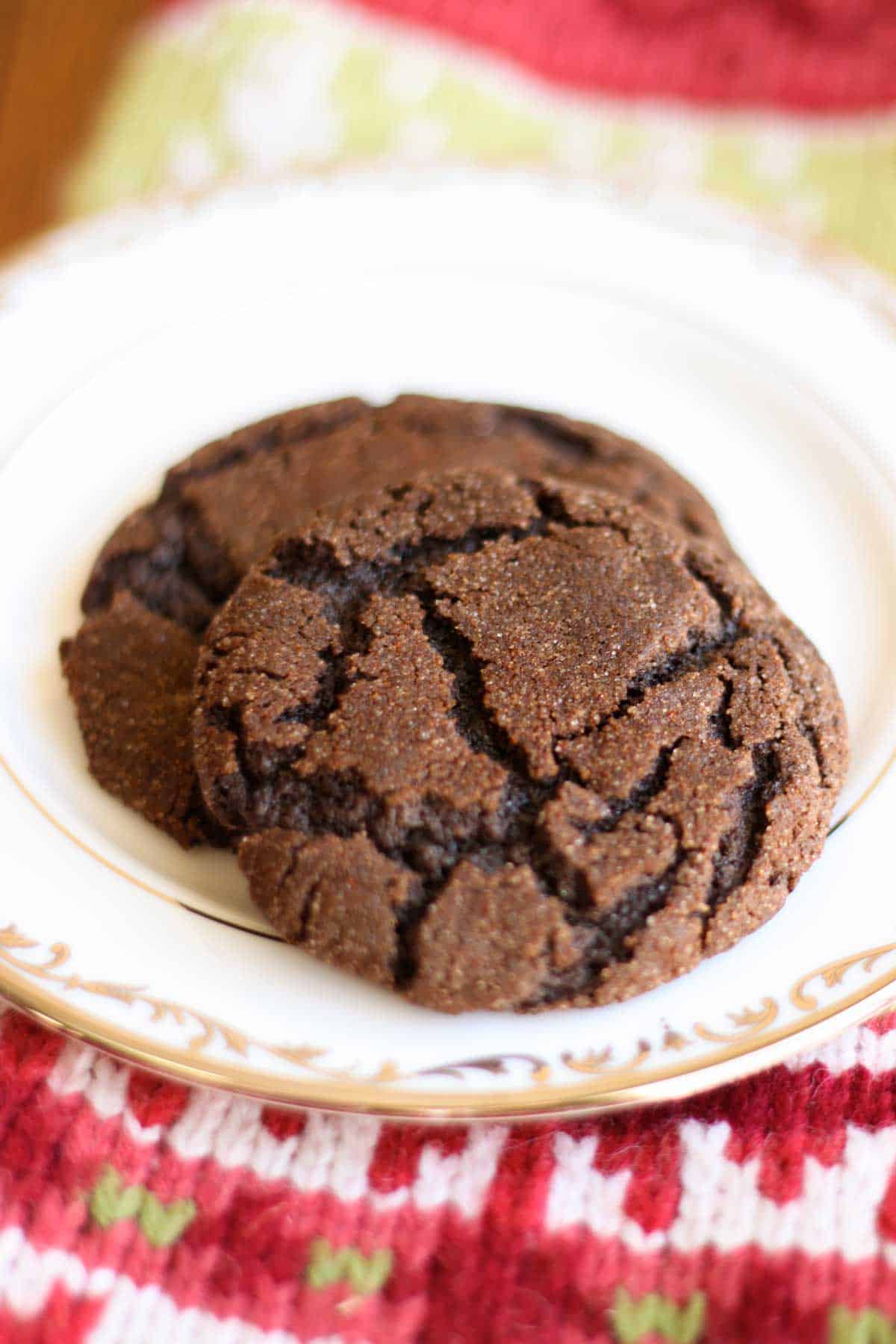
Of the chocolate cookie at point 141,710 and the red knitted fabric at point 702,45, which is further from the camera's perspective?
the red knitted fabric at point 702,45

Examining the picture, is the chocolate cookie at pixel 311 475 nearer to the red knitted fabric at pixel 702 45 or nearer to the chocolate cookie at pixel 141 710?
the chocolate cookie at pixel 141 710

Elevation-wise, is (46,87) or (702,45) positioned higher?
(702,45)

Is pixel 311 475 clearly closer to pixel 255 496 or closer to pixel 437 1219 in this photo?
pixel 255 496

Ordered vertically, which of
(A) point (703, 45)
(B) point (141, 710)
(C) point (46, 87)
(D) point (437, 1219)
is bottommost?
(D) point (437, 1219)

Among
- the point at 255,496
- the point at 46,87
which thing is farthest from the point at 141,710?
the point at 46,87

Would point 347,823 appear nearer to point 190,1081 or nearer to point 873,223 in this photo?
point 190,1081

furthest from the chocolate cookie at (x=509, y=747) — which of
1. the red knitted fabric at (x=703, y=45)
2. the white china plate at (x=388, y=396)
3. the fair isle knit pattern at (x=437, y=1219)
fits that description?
the red knitted fabric at (x=703, y=45)
